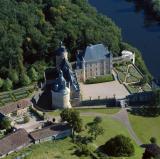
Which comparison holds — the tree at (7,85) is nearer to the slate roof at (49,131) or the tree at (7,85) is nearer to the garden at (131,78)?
A: the slate roof at (49,131)

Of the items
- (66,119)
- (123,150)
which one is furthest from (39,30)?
(123,150)

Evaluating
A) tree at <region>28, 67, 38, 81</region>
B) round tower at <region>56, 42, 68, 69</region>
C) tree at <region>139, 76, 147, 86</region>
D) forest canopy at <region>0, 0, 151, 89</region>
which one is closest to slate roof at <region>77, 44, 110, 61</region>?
round tower at <region>56, 42, 68, 69</region>

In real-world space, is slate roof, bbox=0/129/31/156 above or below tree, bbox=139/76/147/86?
below

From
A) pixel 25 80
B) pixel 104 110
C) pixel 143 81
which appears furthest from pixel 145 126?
pixel 25 80

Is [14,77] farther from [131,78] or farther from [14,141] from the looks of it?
[14,141]

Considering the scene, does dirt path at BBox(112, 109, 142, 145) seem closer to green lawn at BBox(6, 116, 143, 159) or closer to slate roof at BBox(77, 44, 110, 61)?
green lawn at BBox(6, 116, 143, 159)
